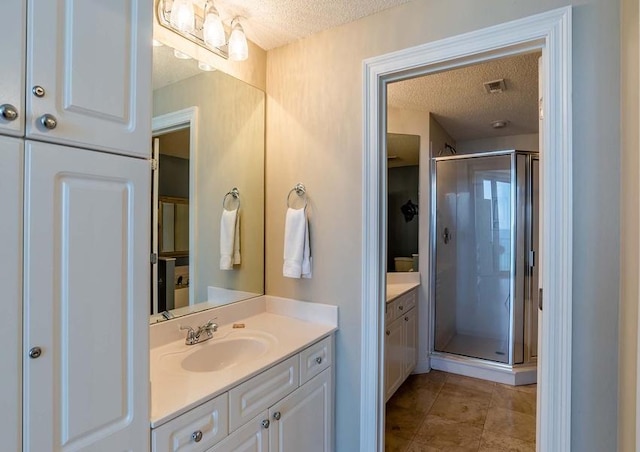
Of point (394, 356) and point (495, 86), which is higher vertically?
point (495, 86)

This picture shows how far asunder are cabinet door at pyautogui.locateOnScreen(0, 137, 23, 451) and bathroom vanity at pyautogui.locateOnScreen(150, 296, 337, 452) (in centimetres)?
33

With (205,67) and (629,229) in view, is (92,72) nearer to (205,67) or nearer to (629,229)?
(205,67)

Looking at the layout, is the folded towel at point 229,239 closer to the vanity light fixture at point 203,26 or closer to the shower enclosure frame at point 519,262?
the vanity light fixture at point 203,26

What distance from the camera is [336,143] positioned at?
1763 mm

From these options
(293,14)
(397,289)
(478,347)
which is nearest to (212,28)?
(293,14)

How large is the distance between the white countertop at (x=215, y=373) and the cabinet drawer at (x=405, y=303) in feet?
3.27

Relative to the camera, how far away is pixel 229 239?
6.15 feet

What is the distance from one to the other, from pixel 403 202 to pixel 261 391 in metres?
2.43

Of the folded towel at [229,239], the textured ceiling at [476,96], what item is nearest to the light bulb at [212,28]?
the folded towel at [229,239]

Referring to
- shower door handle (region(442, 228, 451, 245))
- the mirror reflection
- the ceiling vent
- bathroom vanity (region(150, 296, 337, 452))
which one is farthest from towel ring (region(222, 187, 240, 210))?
shower door handle (region(442, 228, 451, 245))

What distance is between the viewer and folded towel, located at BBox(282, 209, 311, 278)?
5.89 feet

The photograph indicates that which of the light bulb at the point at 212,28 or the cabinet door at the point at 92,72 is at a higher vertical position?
the light bulb at the point at 212,28

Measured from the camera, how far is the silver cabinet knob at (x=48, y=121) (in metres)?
0.73

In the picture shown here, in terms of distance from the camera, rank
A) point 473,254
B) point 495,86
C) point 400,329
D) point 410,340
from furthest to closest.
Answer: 1. point 473,254
2. point 410,340
3. point 400,329
4. point 495,86
